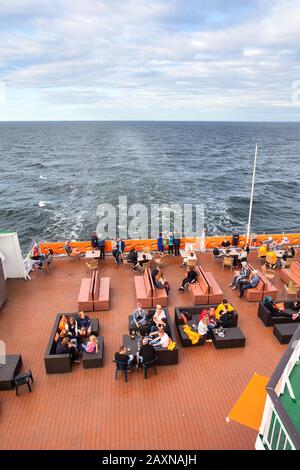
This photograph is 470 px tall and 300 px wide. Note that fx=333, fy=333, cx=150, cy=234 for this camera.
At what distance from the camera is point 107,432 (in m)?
7.65

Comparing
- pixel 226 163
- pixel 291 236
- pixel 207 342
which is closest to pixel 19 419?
pixel 207 342

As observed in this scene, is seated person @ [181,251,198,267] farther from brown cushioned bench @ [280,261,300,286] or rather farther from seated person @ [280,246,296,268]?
seated person @ [280,246,296,268]

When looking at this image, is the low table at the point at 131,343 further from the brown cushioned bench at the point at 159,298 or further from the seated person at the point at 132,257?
the seated person at the point at 132,257

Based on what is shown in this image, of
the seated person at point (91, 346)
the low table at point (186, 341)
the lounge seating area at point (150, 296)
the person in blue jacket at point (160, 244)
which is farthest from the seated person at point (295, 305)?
the person in blue jacket at point (160, 244)

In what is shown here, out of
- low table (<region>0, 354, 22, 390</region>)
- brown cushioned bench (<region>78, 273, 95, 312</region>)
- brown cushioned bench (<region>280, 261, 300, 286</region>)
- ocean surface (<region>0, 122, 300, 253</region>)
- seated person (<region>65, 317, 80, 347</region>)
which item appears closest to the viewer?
low table (<region>0, 354, 22, 390</region>)

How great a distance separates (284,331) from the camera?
10641 mm

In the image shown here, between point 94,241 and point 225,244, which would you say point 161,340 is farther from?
point 225,244

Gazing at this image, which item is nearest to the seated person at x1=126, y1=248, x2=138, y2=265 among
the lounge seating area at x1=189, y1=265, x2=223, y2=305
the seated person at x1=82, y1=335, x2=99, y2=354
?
the lounge seating area at x1=189, y1=265, x2=223, y2=305

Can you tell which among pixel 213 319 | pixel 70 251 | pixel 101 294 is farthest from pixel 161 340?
pixel 70 251

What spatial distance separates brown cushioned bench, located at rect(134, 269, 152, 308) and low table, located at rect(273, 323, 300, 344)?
14.5 ft

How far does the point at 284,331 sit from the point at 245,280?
3081mm

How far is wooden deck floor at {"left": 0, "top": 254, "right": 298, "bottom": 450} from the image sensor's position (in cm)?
751

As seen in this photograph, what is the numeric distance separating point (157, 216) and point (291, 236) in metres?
19.7

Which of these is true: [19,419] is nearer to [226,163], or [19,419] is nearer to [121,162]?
[121,162]
